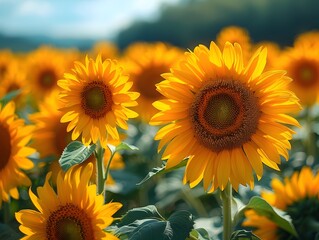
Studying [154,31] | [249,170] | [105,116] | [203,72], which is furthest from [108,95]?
[154,31]

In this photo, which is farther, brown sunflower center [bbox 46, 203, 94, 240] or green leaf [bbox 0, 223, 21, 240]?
green leaf [bbox 0, 223, 21, 240]

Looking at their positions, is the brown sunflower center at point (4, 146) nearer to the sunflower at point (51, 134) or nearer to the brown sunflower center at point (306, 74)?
the sunflower at point (51, 134)

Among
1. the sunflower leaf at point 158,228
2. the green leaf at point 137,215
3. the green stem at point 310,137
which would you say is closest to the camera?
the sunflower leaf at point 158,228

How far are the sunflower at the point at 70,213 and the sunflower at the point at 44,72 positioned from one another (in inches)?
151

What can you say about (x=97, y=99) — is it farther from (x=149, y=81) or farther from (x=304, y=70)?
(x=304, y=70)

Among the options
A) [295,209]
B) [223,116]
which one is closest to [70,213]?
[223,116]

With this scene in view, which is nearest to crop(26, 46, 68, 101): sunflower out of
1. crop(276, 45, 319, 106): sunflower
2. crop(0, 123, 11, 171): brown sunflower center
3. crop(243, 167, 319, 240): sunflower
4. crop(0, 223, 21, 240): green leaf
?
crop(276, 45, 319, 106): sunflower

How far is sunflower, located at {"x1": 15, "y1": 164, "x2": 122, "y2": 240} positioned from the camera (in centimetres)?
217

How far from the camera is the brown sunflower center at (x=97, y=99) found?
236 cm

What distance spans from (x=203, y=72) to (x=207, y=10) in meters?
38.2

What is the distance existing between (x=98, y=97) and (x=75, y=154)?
0.24 meters

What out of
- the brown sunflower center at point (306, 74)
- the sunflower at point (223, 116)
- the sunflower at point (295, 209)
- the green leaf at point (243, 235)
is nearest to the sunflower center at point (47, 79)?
the brown sunflower center at point (306, 74)

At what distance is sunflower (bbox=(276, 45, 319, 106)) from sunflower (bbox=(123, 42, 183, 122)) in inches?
34.1

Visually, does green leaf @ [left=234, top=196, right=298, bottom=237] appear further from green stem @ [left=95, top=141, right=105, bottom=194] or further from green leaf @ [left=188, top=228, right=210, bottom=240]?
green stem @ [left=95, top=141, right=105, bottom=194]
